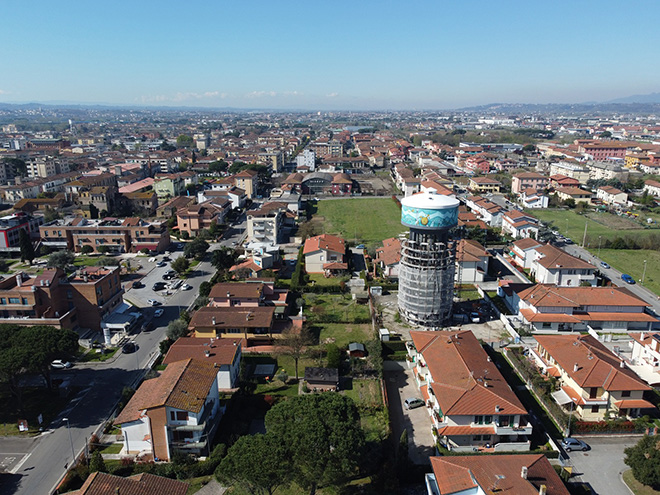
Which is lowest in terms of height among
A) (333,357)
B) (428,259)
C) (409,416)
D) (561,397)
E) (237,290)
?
(409,416)

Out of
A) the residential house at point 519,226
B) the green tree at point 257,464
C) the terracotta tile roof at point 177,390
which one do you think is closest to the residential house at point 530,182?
the residential house at point 519,226

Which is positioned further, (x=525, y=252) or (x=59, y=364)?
(x=525, y=252)

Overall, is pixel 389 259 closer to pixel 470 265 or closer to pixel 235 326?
pixel 470 265

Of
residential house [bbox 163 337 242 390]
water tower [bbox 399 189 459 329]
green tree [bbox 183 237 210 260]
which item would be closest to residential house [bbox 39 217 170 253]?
green tree [bbox 183 237 210 260]

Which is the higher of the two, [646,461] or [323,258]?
[323,258]

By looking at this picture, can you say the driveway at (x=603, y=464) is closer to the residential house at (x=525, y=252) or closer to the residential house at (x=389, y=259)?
the residential house at (x=389, y=259)

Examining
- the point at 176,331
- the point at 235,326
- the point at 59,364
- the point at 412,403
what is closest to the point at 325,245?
the point at 235,326
